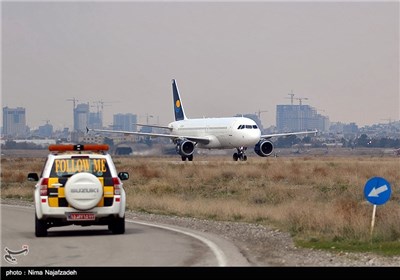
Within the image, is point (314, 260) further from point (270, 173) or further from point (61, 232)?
point (270, 173)

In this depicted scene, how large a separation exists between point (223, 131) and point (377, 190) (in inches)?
2238

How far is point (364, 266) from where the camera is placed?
16188 mm

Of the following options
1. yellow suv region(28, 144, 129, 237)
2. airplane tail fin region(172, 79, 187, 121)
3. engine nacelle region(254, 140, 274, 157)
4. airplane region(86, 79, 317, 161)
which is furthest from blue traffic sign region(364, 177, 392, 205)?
airplane tail fin region(172, 79, 187, 121)

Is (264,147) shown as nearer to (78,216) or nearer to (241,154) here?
(241,154)

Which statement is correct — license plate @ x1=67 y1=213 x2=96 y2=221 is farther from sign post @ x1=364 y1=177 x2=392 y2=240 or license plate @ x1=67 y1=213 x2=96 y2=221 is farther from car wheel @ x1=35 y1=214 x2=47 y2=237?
sign post @ x1=364 y1=177 x2=392 y2=240

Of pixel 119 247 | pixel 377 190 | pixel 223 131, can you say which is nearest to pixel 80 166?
pixel 119 247

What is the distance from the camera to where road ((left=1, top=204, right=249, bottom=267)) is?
53.4 ft

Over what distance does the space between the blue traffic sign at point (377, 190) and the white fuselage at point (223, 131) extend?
5415 centimetres

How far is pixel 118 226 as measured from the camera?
21562 millimetres

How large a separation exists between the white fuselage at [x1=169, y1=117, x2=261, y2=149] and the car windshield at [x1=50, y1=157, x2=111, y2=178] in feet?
178

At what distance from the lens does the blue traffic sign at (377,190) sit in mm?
20609

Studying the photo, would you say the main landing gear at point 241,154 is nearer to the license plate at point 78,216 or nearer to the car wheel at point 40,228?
the car wheel at point 40,228

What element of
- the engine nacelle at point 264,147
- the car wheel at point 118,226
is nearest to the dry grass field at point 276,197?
the car wheel at point 118,226
